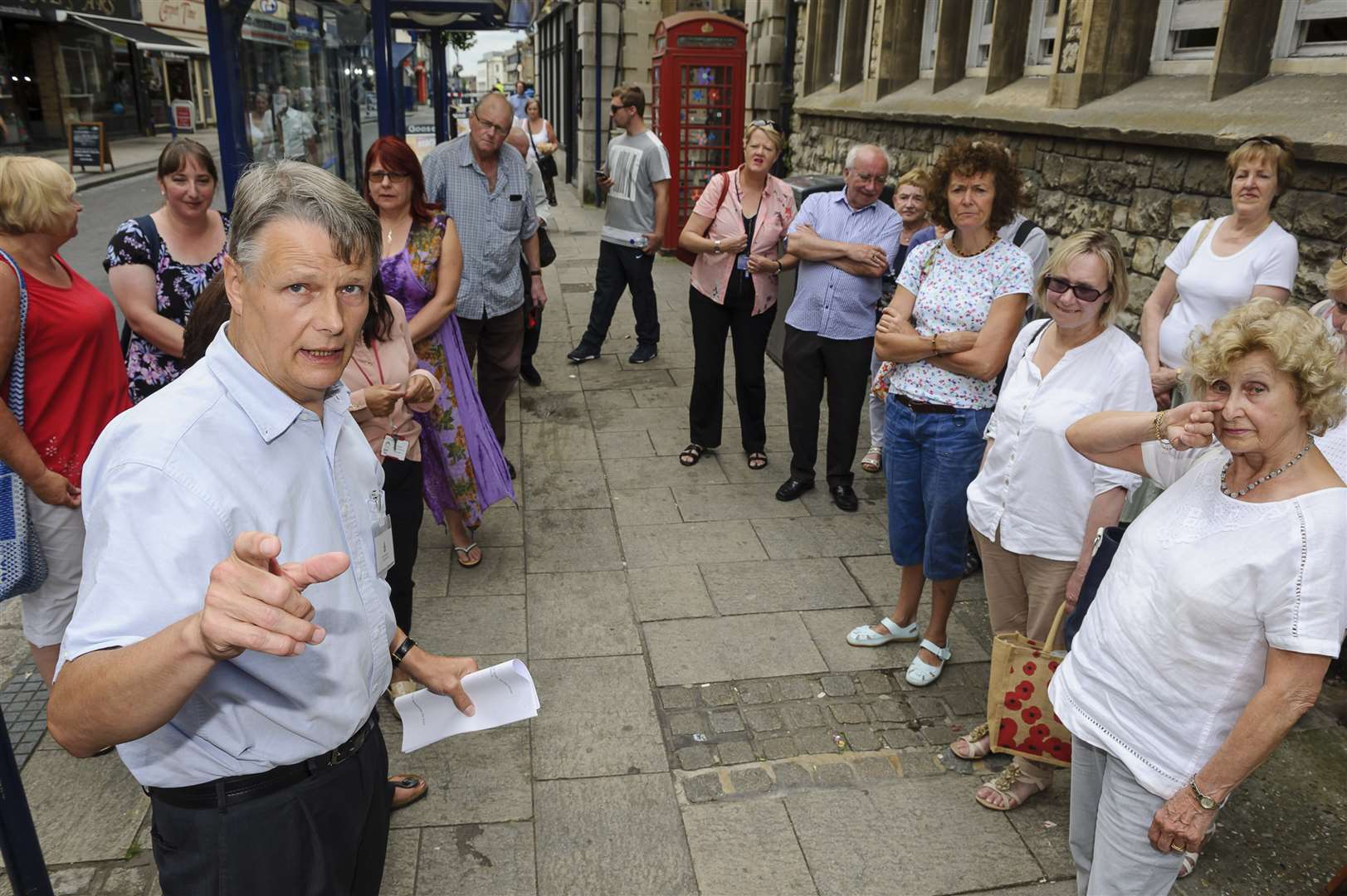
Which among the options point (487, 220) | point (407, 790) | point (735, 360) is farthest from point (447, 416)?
point (735, 360)

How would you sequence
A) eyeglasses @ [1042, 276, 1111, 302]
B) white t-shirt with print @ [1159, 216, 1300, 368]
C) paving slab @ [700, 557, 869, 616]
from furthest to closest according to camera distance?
paving slab @ [700, 557, 869, 616]
white t-shirt with print @ [1159, 216, 1300, 368]
eyeglasses @ [1042, 276, 1111, 302]

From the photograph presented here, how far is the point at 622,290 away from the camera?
7918mm

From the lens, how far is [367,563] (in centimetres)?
176

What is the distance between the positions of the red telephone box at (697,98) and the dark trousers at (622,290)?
11.7 feet

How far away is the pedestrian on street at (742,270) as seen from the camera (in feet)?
18.8

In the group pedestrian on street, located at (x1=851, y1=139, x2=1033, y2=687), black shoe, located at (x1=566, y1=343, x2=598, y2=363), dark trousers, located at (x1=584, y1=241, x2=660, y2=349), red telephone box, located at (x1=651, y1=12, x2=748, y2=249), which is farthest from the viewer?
red telephone box, located at (x1=651, y1=12, x2=748, y2=249)

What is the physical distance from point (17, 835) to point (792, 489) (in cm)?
419

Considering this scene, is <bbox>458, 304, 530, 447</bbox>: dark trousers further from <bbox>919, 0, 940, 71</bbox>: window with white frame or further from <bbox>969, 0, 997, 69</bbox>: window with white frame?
<bbox>919, 0, 940, 71</bbox>: window with white frame

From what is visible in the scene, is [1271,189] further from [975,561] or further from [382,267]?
[382,267]

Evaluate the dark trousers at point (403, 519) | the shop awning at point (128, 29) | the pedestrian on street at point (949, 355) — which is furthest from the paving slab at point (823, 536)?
the shop awning at point (128, 29)

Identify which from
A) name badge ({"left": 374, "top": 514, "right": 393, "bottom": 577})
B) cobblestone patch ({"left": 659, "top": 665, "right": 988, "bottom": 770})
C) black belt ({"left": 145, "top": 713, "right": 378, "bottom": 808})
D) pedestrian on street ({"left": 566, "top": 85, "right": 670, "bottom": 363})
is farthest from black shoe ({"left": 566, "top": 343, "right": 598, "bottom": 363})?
black belt ({"left": 145, "top": 713, "right": 378, "bottom": 808})

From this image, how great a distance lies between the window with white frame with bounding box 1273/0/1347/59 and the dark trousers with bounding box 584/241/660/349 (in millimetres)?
4445

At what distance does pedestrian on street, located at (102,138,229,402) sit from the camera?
3480 millimetres

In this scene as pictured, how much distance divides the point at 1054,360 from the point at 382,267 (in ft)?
8.96
